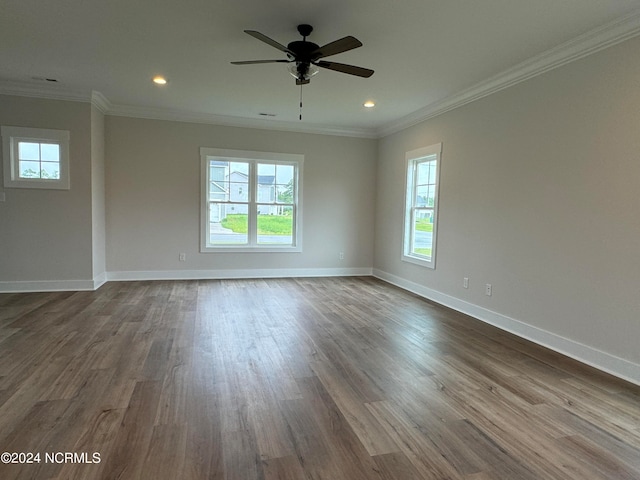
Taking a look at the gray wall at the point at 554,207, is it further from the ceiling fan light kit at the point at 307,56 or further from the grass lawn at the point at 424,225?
the ceiling fan light kit at the point at 307,56

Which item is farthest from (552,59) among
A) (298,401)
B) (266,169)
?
(266,169)

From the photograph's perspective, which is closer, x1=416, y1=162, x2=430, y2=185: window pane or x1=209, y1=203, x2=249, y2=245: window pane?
x1=416, y1=162, x2=430, y2=185: window pane

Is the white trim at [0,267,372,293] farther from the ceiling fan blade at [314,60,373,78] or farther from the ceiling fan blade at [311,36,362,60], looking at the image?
the ceiling fan blade at [311,36,362,60]

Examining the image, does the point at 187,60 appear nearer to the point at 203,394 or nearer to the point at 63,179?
the point at 63,179

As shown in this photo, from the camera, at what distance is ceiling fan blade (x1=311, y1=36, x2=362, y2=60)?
2523 mm

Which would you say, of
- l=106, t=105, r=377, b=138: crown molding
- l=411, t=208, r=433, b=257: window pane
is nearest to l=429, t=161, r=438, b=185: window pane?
l=411, t=208, r=433, b=257: window pane

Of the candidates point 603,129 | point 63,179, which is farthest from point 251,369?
point 63,179

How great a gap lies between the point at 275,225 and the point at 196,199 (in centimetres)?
142

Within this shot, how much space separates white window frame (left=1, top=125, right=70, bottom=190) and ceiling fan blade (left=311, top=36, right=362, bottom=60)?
400 centimetres

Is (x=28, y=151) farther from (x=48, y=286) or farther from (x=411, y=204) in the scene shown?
(x=411, y=204)

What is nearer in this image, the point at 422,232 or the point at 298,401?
the point at 298,401

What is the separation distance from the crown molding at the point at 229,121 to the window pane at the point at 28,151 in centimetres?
113

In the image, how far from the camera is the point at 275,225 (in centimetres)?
655

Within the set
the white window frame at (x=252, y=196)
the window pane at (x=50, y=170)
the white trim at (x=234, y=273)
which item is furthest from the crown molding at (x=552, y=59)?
the window pane at (x=50, y=170)
